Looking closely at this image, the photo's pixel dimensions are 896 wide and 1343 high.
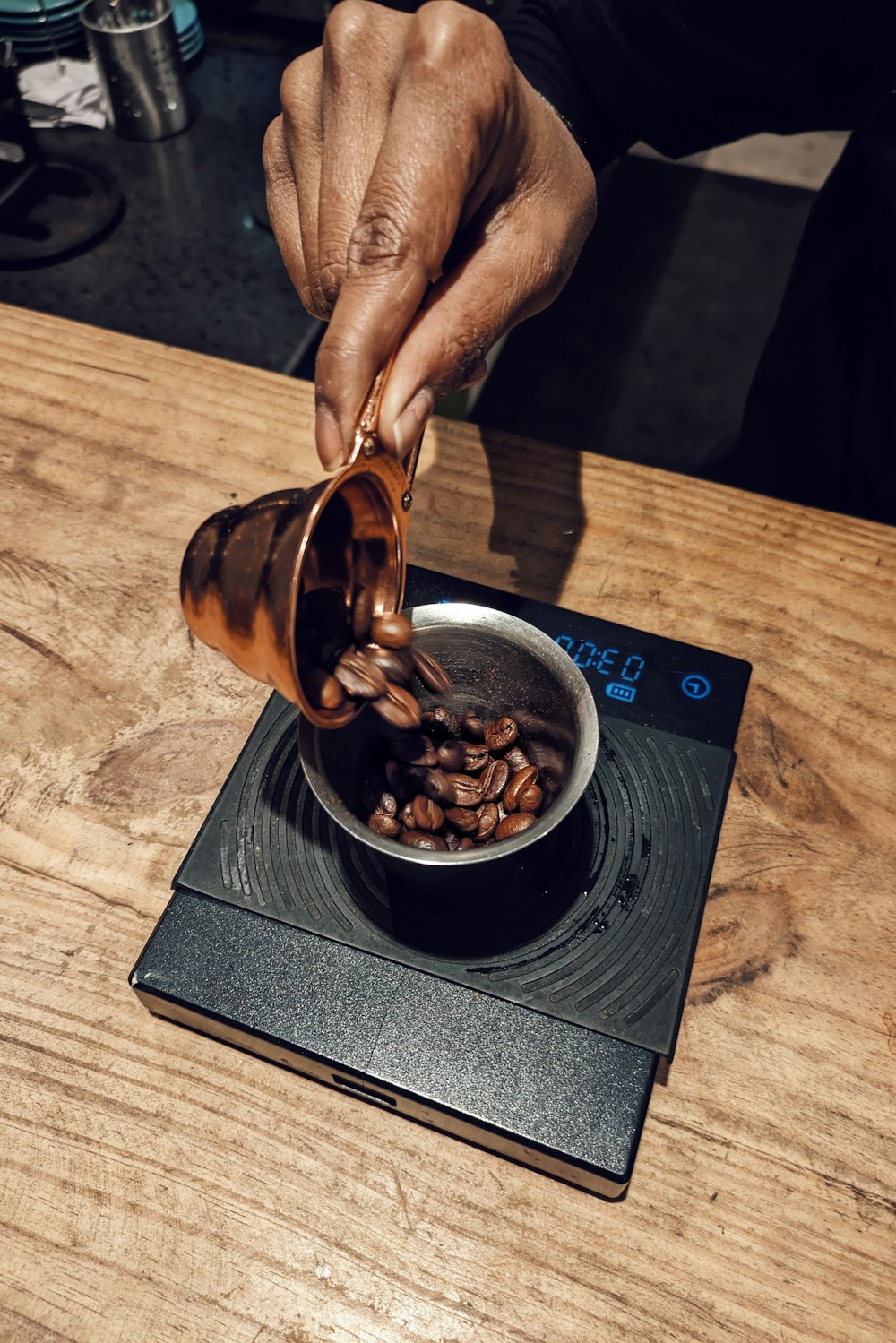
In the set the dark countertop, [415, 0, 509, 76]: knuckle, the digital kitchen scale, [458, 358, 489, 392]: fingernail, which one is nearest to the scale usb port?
the digital kitchen scale

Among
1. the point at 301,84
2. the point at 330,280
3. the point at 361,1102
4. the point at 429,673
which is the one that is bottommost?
the point at 361,1102

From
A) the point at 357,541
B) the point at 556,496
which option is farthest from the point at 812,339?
the point at 357,541

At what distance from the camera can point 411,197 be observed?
76cm

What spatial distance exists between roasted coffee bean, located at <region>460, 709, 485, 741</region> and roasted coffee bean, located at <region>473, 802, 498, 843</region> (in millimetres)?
72

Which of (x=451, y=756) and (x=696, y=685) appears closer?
(x=451, y=756)

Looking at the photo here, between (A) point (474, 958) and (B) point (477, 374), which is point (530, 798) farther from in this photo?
(B) point (477, 374)

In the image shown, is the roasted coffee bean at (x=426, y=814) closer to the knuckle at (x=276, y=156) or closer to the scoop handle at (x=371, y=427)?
the scoop handle at (x=371, y=427)

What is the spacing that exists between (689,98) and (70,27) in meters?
1.34

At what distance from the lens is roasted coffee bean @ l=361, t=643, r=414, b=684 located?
78 centimetres

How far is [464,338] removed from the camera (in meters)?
0.82

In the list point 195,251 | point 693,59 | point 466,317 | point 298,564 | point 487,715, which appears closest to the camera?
point 298,564

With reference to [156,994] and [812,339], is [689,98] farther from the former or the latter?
[156,994]

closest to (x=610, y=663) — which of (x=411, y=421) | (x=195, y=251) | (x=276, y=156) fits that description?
(x=411, y=421)

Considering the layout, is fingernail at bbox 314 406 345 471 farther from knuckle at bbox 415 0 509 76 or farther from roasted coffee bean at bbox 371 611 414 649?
knuckle at bbox 415 0 509 76
